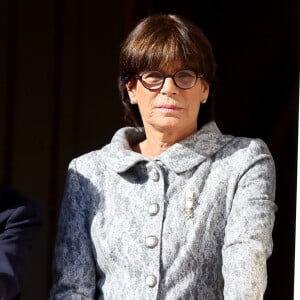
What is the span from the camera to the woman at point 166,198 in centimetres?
251

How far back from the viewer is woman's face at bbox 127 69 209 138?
258 cm

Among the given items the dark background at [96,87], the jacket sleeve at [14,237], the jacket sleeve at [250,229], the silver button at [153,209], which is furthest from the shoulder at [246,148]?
the dark background at [96,87]

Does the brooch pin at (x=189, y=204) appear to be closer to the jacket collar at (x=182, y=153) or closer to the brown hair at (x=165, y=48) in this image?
the jacket collar at (x=182, y=153)

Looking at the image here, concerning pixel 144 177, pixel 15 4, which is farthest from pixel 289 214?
pixel 144 177

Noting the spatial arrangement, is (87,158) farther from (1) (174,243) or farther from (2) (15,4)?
(2) (15,4)

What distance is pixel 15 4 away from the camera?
3984mm

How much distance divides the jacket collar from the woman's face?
33 mm

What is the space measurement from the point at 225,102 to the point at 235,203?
1.55 metres

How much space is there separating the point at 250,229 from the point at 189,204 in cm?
17

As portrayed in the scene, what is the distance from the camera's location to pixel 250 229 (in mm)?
2453

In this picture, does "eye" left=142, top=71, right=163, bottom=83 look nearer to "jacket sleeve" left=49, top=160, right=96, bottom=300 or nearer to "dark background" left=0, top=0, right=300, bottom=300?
"jacket sleeve" left=49, top=160, right=96, bottom=300

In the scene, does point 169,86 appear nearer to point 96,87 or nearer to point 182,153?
point 182,153

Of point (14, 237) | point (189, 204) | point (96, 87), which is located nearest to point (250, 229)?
point (189, 204)

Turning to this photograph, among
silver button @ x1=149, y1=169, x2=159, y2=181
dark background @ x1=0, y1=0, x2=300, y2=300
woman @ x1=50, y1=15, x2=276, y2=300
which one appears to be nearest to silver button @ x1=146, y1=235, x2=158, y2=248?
woman @ x1=50, y1=15, x2=276, y2=300
